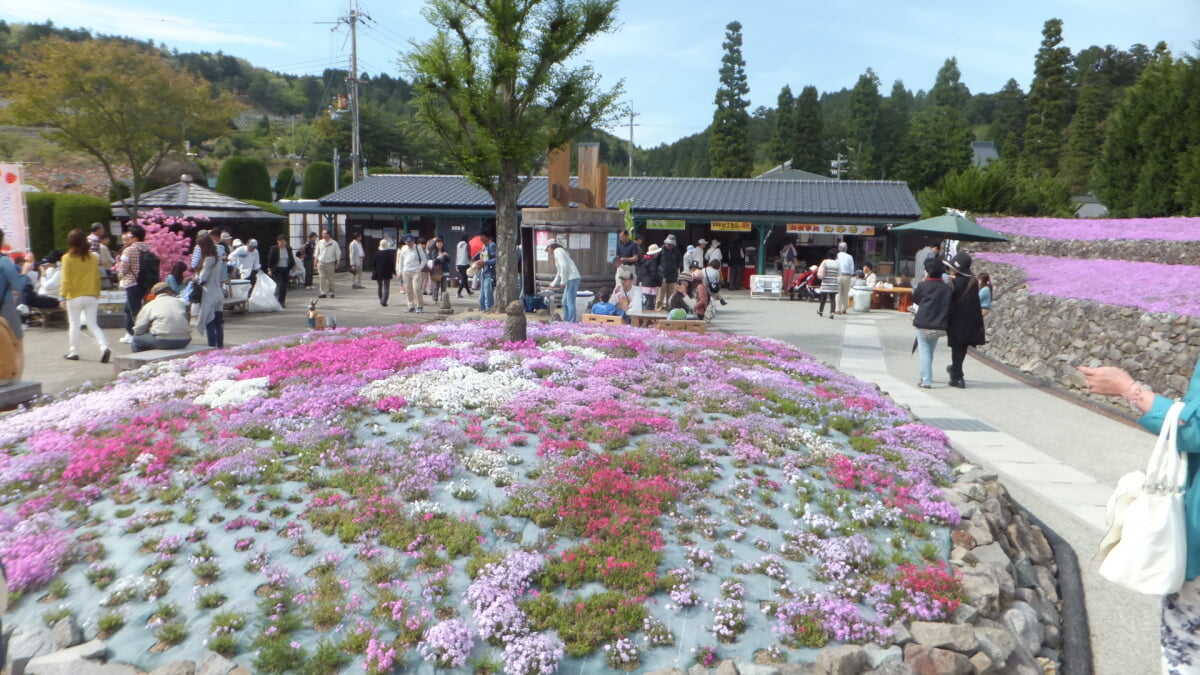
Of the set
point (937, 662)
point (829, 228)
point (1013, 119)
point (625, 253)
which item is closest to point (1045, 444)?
point (937, 662)

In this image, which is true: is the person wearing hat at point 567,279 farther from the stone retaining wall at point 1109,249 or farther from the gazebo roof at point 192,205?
the gazebo roof at point 192,205

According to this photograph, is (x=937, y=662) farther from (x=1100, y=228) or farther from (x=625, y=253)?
(x=1100, y=228)

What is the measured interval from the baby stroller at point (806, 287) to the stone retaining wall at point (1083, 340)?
9.88 meters

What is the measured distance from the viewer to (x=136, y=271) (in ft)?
39.2

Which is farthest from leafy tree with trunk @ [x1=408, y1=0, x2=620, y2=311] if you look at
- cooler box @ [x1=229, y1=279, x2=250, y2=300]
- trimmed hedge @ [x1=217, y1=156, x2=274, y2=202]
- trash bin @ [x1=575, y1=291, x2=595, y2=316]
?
trimmed hedge @ [x1=217, y1=156, x2=274, y2=202]

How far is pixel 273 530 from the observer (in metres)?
5.17

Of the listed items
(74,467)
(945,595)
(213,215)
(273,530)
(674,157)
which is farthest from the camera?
(674,157)

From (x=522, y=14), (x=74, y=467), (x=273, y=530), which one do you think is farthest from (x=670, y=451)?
(x=522, y=14)

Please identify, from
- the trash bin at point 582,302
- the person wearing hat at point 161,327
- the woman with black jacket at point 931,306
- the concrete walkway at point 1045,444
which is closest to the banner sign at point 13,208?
the person wearing hat at point 161,327

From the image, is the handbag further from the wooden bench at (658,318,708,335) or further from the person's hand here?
the wooden bench at (658,318,708,335)

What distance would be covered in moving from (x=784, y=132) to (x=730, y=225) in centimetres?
4411

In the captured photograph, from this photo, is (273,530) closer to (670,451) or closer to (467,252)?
(670,451)

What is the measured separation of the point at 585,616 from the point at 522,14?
13381mm

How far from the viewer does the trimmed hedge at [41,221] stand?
22484 mm
